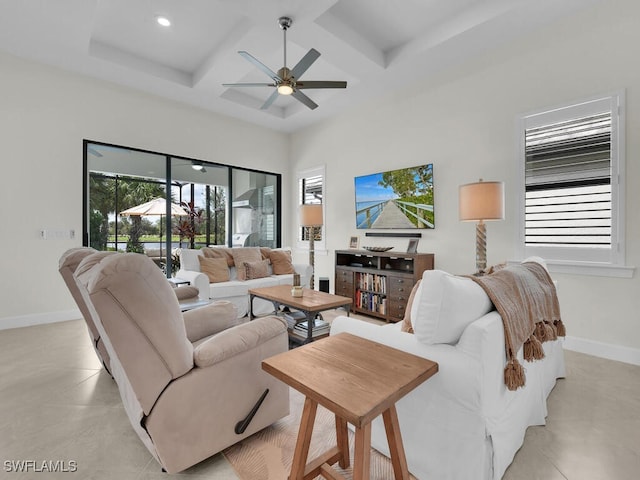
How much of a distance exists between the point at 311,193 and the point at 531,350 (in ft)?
15.3

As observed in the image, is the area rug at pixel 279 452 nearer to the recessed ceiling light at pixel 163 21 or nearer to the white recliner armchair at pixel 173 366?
the white recliner armchair at pixel 173 366

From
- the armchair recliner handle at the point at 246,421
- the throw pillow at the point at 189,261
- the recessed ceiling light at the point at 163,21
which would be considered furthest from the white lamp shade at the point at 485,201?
the recessed ceiling light at the point at 163,21

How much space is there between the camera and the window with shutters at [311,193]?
18.3ft

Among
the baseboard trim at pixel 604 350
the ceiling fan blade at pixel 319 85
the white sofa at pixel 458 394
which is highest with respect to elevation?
the ceiling fan blade at pixel 319 85

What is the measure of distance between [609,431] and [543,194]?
7.08ft

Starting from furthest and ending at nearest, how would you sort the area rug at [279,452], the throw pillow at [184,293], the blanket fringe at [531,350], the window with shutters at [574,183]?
the throw pillow at [184,293] → the window with shutters at [574,183] → the blanket fringe at [531,350] → the area rug at [279,452]

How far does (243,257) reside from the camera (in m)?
4.43

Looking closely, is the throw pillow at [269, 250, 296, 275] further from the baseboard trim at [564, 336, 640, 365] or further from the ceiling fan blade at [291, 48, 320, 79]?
the baseboard trim at [564, 336, 640, 365]

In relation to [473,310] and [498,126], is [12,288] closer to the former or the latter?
[473,310]

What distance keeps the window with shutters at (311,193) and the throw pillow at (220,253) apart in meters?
1.44

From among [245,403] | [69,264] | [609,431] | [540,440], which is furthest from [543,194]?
[69,264]

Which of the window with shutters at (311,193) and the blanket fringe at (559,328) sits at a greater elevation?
the window with shutters at (311,193)

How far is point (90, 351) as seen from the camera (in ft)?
9.58

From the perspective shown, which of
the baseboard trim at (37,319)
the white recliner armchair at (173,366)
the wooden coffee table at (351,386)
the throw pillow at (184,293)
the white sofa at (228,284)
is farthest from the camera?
the white sofa at (228,284)
